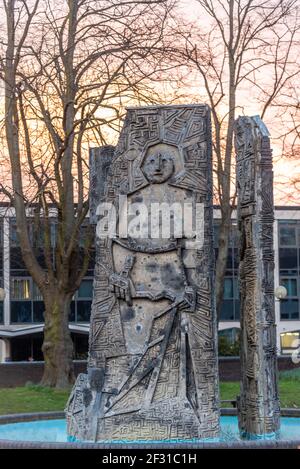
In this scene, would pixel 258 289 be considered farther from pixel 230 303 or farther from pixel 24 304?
pixel 230 303

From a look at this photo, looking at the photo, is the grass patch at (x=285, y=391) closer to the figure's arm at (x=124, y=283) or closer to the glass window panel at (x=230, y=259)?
the figure's arm at (x=124, y=283)

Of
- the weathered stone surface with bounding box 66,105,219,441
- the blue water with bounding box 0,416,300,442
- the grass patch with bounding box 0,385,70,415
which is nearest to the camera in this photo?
the weathered stone surface with bounding box 66,105,219,441

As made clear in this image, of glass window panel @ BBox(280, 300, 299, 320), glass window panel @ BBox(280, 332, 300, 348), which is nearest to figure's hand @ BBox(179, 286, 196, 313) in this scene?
glass window panel @ BBox(280, 332, 300, 348)

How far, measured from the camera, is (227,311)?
161ft

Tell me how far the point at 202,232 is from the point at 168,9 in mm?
11927

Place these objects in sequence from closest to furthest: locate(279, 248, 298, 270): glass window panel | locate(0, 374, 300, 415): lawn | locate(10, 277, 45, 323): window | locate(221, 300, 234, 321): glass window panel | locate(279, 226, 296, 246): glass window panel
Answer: locate(0, 374, 300, 415): lawn → locate(10, 277, 45, 323): window → locate(221, 300, 234, 321): glass window panel → locate(279, 226, 296, 246): glass window panel → locate(279, 248, 298, 270): glass window panel

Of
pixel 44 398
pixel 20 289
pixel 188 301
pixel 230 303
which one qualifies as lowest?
pixel 44 398

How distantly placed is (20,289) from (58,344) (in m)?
19.9

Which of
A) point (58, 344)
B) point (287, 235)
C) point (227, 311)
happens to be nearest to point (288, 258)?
point (287, 235)

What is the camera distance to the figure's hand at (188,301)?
14562 mm

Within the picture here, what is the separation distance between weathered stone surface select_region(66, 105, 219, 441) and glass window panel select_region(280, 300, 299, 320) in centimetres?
3701

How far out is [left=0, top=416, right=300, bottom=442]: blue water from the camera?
1588 centimetres

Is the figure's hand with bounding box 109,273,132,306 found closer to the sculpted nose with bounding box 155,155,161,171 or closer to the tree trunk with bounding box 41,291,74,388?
the sculpted nose with bounding box 155,155,161,171

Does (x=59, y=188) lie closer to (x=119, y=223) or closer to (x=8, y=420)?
(x=8, y=420)
